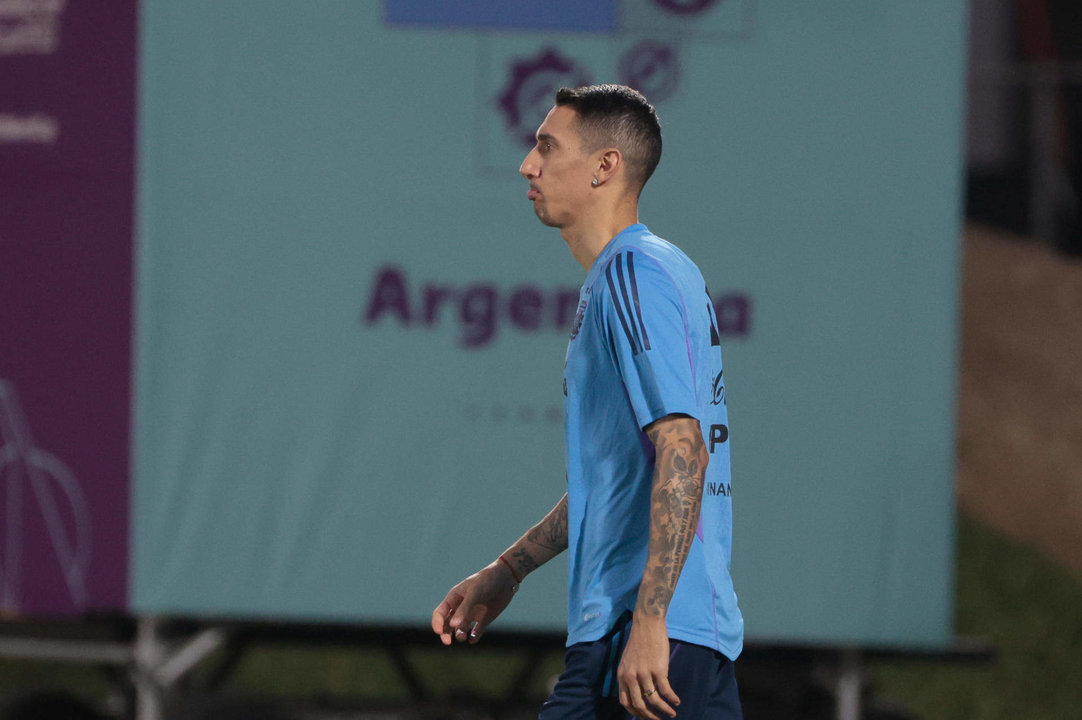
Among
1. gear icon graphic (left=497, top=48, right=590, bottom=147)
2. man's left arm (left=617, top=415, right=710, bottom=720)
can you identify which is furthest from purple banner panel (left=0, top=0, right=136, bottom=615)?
man's left arm (left=617, top=415, right=710, bottom=720)

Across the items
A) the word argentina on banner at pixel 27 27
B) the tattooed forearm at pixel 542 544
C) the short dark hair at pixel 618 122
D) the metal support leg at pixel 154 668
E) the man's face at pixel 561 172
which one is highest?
the word argentina on banner at pixel 27 27

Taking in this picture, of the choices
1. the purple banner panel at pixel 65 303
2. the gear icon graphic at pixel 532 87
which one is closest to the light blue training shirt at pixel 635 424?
the gear icon graphic at pixel 532 87

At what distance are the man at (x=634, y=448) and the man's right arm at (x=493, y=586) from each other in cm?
32

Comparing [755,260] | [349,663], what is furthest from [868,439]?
[349,663]

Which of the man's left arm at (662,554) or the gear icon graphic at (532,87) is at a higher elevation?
the gear icon graphic at (532,87)

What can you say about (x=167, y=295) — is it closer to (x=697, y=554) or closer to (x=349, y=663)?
(x=697, y=554)

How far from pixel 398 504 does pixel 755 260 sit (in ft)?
6.11

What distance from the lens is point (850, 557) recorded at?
6.04 meters

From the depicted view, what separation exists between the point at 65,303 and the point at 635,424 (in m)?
4.05

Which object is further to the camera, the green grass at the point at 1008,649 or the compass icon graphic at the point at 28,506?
the green grass at the point at 1008,649

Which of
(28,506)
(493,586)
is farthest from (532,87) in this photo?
(493,586)

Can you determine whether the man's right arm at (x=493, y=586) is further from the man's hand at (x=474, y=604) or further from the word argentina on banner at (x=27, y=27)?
the word argentina on banner at (x=27, y=27)

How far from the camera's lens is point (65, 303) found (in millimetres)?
6395

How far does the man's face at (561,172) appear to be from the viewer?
3.28 meters
